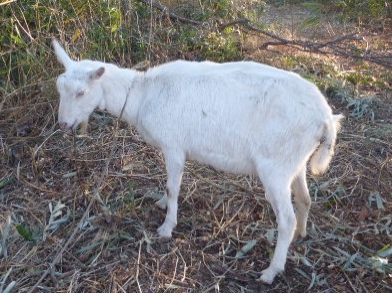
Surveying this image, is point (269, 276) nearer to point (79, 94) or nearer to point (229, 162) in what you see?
point (229, 162)

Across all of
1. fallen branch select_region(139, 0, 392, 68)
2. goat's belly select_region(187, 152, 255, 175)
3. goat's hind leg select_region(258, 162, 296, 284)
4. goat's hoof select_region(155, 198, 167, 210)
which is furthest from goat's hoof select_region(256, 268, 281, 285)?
fallen branch select_region(139, 0, 392, 68)

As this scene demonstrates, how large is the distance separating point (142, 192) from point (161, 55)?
2.16 metres

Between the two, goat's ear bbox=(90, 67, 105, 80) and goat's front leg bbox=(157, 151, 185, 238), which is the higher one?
goat's ear bbox=(90, 67, 105, 80)

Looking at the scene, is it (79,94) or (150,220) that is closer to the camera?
(79,94)

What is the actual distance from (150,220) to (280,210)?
1002 mm

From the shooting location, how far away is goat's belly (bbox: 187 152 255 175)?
304 cm

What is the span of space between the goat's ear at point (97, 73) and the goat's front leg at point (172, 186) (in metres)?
0.63

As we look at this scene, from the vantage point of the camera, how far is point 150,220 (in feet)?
11.6

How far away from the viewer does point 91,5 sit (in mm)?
5098

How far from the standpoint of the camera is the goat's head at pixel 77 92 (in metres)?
3.07

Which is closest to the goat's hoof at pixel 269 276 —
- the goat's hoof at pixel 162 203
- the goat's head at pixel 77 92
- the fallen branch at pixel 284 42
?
the goat's hoof at pixel 162 203

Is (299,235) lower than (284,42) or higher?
lower

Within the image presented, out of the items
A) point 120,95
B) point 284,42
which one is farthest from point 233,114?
point 284,42

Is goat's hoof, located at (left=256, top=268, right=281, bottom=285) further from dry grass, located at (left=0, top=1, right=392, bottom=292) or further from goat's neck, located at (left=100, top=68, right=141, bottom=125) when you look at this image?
goat's neck, located at (left=100, top=68, right=141, bottom=125)
